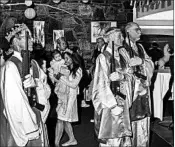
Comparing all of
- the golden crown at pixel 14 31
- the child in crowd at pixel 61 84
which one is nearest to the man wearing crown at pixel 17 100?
the golden crown at pixel 14 31

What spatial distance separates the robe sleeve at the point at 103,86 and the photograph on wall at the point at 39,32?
440 cm

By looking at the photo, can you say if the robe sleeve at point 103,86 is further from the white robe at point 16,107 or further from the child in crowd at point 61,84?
the child in crowd at point 61,84

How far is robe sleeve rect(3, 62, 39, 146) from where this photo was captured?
2842 millimetres

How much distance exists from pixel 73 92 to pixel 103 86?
105 cm

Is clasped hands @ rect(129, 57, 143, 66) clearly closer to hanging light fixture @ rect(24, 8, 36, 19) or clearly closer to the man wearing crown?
the man wearing crown

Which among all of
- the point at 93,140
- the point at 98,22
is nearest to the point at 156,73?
the point at 93,140

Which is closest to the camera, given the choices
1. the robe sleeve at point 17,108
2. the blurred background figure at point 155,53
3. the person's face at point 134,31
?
the robe sleeve at point 17,108

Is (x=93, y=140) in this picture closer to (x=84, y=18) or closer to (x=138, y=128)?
(x=138, y=128)

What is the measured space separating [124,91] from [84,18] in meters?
4.49

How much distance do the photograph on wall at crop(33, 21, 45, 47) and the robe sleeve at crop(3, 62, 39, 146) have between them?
4.86 meters

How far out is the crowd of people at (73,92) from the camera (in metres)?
2.90

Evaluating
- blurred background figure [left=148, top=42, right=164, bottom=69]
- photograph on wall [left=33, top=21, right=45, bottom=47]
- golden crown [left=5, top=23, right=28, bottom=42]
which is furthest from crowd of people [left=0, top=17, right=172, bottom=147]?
photograph on wall [left=33, top=21, right=45, bottom=47]

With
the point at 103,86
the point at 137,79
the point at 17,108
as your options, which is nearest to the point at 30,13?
the point at 137,79

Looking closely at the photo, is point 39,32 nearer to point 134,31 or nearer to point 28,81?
point 134,31
